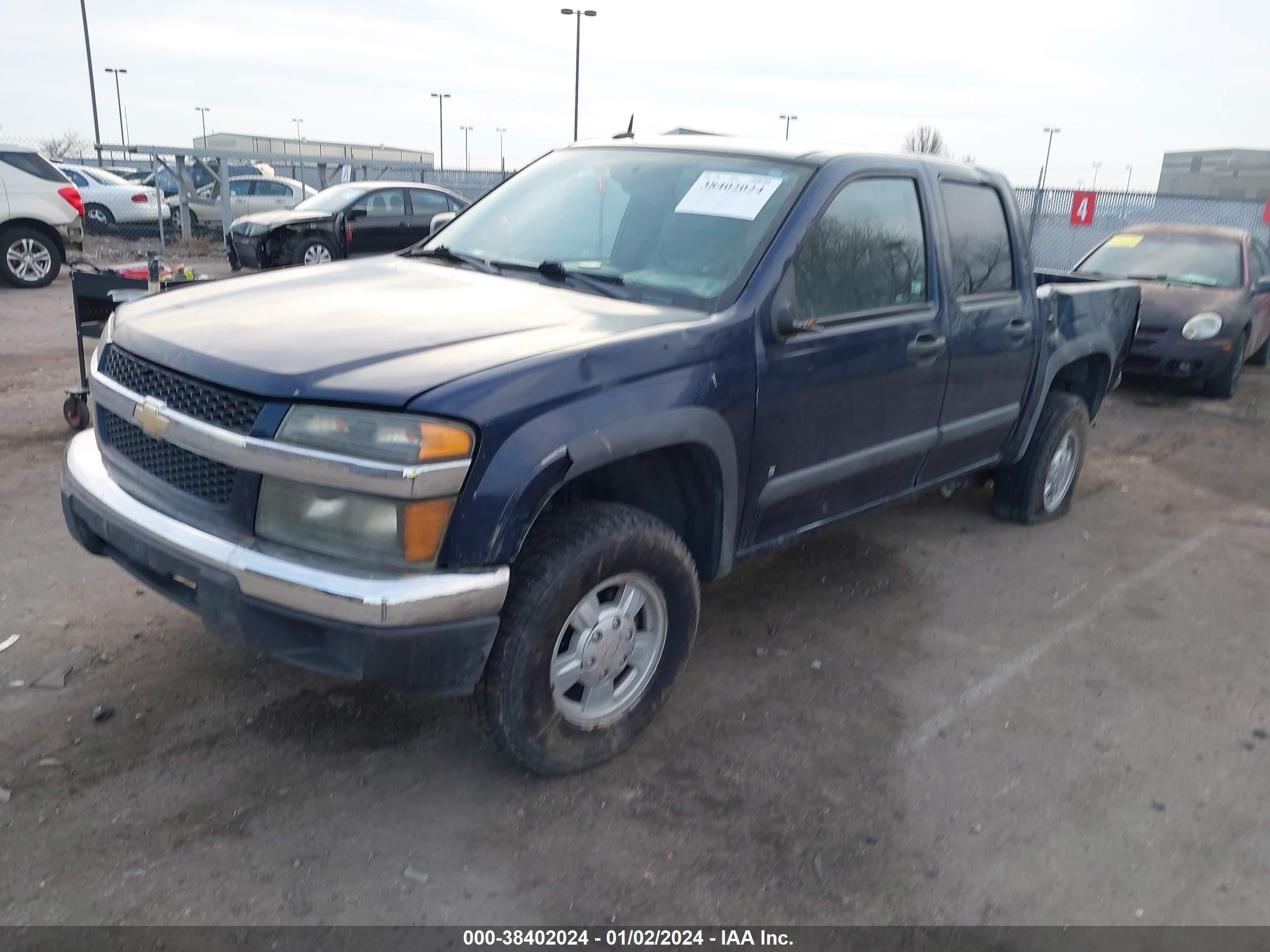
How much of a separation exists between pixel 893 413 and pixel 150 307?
2.65 meters

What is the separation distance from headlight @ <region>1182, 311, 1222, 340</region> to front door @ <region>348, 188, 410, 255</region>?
10.6 m

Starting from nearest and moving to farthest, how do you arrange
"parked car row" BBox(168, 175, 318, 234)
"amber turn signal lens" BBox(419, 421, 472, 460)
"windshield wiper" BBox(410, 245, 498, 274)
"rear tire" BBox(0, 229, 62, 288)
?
1. "amber turn signal lens" BBox(419, 421, 472, 460)
2. "windshield wiper" BBox(410, 245, 498, 274)
3. "rear tire" BBox(0, 229, 62, 288)
4. "parked car row" BBox(168, 175, 318, 234)

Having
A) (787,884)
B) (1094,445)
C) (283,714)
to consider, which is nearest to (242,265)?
(1094,445)

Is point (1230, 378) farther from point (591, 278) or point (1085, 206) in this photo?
point (1085, 206)

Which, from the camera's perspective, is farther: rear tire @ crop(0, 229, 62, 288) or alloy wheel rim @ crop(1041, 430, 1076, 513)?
rear tire @ crop(0, 229, 62, 288)

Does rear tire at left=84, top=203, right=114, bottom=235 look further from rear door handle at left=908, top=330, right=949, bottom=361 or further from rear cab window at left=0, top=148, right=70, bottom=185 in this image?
rear door handle at left=908, top=330, right=949, bottom=361

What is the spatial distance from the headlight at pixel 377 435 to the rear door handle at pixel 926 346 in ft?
6.80

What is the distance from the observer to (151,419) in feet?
9.00

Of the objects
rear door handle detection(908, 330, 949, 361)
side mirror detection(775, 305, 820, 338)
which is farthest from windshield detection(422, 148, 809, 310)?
rear door handle detection(908, 330, 949, 361)

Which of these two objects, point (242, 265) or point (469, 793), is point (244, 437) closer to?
point (469, 793)

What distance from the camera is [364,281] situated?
348cm

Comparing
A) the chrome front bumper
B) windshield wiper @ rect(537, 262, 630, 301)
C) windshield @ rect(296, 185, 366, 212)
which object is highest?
windshield wiper @ rect(537, 262, 630, 301)

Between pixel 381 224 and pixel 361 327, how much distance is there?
13020 mm

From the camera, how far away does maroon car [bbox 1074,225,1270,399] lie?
A: 8922mm
